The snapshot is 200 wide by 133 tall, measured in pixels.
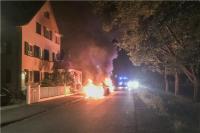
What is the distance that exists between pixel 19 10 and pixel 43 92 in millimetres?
11693

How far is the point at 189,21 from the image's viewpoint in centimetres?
1512

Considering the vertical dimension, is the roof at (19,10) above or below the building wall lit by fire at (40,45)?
above

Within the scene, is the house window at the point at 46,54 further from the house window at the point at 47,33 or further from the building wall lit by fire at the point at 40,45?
the house window at the point at 47,33

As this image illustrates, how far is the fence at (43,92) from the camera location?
32188mm

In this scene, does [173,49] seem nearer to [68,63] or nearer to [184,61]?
[184,61]

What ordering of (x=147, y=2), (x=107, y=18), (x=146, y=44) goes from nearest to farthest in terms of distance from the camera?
(x=147, y=2) < (x=107, y=18) < (x=146, y=44)

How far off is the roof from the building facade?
43 centimetres

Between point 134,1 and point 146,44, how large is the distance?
26.8ft

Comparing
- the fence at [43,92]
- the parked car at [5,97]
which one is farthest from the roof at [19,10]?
the parked car at [5,97]

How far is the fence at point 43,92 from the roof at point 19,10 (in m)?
7.49

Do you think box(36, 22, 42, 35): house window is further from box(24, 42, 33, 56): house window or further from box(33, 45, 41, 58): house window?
box(24, 42, 33, 56): house window

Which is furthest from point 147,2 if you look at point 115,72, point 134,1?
point 115,72

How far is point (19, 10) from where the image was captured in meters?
44.7

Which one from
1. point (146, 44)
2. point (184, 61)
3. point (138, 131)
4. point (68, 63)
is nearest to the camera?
point (138, 131)
